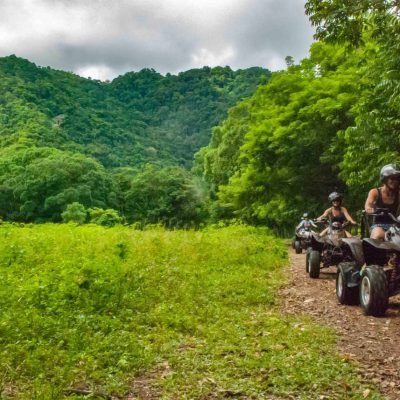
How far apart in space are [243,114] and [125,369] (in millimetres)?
44408

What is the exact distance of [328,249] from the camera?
38.0 feet

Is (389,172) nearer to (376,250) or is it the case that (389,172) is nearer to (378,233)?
(378,233)

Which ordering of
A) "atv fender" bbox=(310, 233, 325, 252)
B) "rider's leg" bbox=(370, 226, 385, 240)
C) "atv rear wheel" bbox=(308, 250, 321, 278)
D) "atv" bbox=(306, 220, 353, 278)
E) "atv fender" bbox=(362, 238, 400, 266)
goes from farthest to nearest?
1. "atv fender" bbox=(310, 233, 325, 252)
2. "atv rear wheel" bbox=(308, 250, 321, 278)
3. "atv" bbox=(306, 220, 353, 278)
4. "rider's leg" bbox=(370, 226, 385, 240)
5. "atv fender" bbox=(362, 238, 400, 266)

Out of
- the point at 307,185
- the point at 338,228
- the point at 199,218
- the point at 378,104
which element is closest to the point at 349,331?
the point at 338,228

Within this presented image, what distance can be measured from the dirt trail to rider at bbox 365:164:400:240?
128 centimetres

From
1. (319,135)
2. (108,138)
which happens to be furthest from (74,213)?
(108,138)

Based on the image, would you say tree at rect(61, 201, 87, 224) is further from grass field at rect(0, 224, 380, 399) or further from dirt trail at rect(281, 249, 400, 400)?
dirt trail at rect(281, 249, 400, 400)

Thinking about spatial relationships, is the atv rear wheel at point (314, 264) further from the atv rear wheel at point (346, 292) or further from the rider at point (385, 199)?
the rider at point (385, 199)

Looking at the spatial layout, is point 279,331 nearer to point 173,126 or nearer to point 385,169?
point 385,169

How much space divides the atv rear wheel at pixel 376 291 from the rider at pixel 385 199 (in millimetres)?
625

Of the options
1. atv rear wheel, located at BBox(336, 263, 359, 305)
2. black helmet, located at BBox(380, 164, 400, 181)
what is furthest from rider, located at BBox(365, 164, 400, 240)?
atv rear wheel, located at BBox(336, 263, 359, 305)

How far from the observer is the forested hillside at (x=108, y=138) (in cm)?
6172

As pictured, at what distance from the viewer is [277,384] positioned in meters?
4.58

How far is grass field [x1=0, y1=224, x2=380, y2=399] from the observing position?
4.51 metres
